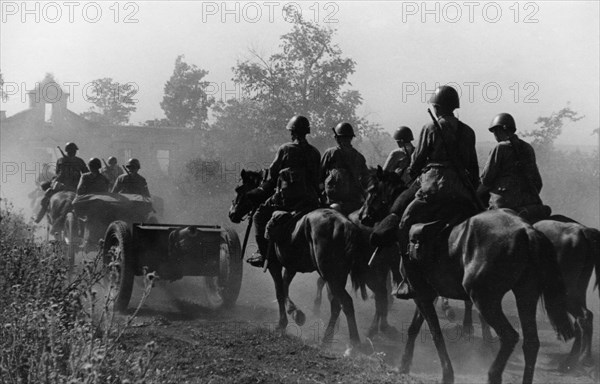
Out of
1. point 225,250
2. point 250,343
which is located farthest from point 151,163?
point 250,343

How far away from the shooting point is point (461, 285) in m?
7.18

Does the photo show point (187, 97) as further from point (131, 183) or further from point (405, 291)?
point (405, 291)

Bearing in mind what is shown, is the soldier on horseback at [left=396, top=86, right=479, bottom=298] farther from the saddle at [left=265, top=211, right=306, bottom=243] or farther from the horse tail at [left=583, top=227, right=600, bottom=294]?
the saddle at [left=265, top=211, right=306, bottom=243]

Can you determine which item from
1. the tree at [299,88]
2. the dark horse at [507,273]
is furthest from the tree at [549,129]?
the dark horse at [507,273]

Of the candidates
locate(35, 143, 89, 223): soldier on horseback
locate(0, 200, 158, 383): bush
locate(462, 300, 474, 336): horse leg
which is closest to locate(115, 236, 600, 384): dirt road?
locate(462, 300, 474, 336): horse leg

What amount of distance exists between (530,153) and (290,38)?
27093 mm

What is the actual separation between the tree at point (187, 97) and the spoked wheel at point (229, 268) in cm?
5121

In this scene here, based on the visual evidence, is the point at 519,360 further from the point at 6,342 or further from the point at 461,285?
the point at 6,342

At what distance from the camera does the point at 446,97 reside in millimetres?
7609

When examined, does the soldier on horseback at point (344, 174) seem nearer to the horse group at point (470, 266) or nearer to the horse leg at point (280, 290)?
the horse group at point (470, 266)

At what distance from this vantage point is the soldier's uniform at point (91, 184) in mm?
14578

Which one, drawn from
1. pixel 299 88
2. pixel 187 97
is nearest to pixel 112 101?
pixel 187 97

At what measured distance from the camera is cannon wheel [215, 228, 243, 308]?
435 inches

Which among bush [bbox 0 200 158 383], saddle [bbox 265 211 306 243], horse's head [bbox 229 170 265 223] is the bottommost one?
bush [bbox 0 200 158 383]
